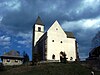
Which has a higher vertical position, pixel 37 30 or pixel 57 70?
pixel 37 30

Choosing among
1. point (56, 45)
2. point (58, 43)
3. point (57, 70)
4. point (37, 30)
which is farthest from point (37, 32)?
point (57, 70)

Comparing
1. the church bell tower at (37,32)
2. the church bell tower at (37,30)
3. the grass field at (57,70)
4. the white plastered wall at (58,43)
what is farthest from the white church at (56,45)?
the grass field at (57,70)

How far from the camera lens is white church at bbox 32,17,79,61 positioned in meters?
74.7

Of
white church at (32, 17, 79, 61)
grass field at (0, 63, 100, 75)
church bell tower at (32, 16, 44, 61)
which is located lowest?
grass field at (0, 63, 100, 75)

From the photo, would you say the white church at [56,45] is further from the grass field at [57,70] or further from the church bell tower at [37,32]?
the grass field at [57,70]

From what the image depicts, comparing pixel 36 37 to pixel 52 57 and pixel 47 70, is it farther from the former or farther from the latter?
pixel 47 70

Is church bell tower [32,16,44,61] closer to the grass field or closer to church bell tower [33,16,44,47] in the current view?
church bell tower [33,16,44,47]

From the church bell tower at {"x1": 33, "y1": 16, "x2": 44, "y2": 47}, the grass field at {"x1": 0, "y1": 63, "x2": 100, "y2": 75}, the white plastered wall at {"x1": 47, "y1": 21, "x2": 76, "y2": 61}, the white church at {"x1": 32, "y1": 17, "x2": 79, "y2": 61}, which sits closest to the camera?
the grass field at {"x1": 0, "y1": 63, "x2": 100, "y2": 75}

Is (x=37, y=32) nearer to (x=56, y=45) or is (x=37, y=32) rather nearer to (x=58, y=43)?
(x=58, y=43)

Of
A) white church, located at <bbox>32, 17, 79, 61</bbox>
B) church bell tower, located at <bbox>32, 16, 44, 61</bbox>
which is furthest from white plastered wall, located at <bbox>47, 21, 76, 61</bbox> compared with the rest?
church bell tower, located at <bbox>32, 16, 44, 61</bbox>

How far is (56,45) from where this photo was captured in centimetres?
7581

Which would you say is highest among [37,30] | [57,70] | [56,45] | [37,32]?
[37,30]

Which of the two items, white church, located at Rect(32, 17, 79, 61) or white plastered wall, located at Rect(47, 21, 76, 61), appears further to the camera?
white plastered wall, located at Rect(47, 21, 76, 61)

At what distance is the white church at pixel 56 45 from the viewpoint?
2943 inches
